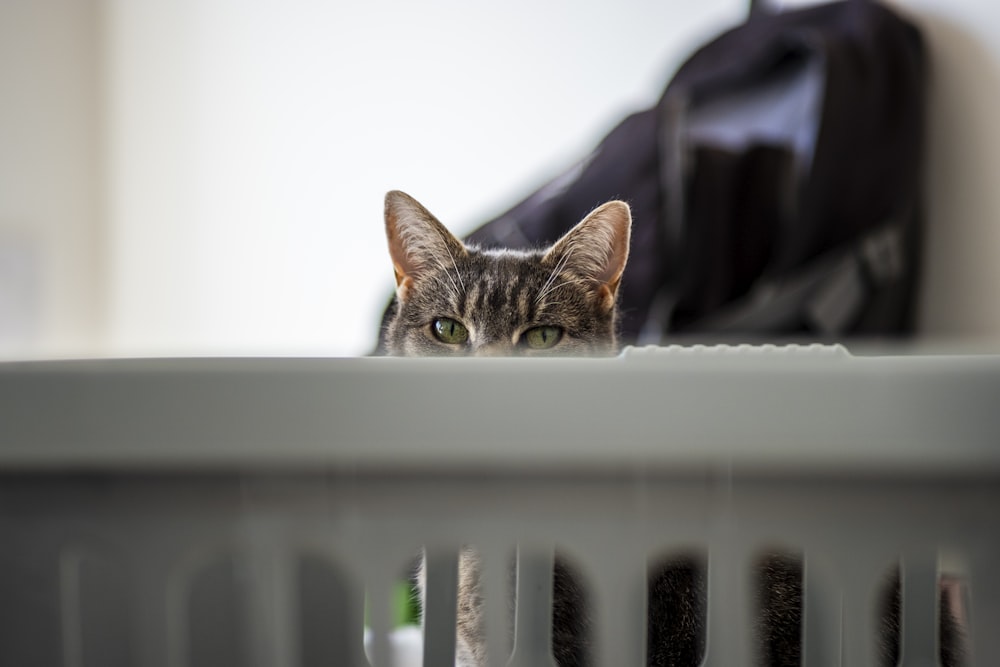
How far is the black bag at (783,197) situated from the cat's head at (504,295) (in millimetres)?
222

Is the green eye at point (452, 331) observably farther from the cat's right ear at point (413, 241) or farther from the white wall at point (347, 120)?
the white wall at point (347, 120)

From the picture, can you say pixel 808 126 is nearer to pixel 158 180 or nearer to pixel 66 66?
pixel 158 180

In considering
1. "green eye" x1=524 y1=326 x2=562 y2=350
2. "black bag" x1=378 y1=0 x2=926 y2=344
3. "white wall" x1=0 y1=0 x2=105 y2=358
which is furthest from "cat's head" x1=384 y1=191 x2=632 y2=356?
"white wall" x1=0 y1=0 x2=105 y2=358

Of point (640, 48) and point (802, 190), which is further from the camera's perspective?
point (640, 48)

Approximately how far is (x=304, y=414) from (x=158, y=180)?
2473 millimetres

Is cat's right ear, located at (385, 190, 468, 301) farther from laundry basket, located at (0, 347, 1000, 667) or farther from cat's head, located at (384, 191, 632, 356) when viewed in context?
laundry basket, located at (0, 347, 1000, 667)

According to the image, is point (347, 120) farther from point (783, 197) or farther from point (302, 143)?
point (783, 197)

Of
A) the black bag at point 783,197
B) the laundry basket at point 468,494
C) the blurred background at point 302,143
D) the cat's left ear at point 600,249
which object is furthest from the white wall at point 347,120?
the laundry basket at point 468,494

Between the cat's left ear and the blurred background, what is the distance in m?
0.12

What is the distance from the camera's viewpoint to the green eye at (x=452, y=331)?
558 mm

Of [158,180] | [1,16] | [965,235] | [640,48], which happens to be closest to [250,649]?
[965,235]

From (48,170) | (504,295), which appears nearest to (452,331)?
(504,295)

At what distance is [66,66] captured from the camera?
2.38 meters

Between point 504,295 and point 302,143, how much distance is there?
3.68 ft
